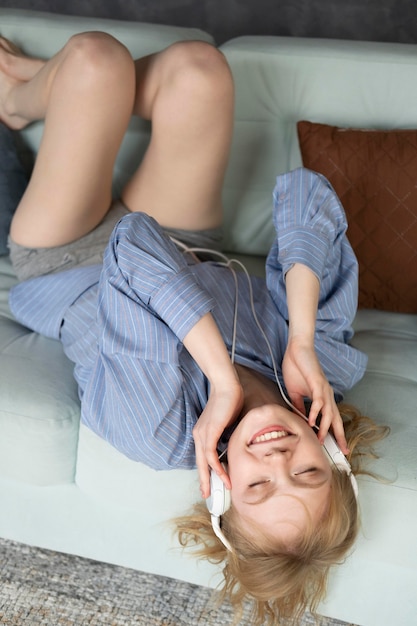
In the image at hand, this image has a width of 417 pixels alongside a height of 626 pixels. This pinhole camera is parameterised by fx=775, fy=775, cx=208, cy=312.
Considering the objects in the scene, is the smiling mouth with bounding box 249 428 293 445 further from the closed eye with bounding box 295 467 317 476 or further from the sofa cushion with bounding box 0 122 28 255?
A: the sofa cushion with bounding box 0 122 28 255

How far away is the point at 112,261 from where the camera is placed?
140 cm

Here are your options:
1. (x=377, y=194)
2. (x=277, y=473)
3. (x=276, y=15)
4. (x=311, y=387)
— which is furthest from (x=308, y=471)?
(x=276, y=15)

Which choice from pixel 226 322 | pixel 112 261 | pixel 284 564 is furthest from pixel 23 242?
pixel 284 564

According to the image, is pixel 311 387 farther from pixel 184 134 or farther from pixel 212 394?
pixel 184 134

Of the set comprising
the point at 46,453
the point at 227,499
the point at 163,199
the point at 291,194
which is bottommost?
the point at 46,453

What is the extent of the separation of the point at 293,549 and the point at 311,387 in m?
0.27

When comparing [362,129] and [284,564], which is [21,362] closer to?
[284,564]

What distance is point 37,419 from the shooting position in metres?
1.45

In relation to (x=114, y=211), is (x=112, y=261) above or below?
above

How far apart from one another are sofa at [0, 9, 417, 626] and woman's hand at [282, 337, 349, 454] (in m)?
0.14

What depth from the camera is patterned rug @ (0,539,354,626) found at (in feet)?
5.16

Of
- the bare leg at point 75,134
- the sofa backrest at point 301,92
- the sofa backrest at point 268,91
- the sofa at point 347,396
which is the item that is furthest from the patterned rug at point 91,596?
the sofa backrest at point 301,92

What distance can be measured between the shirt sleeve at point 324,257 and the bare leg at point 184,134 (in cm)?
21

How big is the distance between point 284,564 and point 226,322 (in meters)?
0.49
